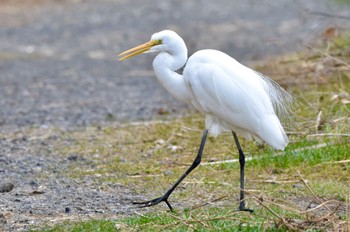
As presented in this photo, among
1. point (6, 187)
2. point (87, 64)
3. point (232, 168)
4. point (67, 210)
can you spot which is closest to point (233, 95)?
point (232, 168)

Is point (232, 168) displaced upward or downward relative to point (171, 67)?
downward

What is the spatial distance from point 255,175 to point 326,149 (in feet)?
2.39

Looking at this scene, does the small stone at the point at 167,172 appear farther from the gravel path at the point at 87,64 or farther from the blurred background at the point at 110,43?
the blurred background at the point at 110,43

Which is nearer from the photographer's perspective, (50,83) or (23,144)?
(23,144)

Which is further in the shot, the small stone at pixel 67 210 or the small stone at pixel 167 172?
the small stone at pixel 167 172

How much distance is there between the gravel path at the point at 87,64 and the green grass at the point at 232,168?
0.36 meters

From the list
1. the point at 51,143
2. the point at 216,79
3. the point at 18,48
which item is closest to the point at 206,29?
the point at 18,48

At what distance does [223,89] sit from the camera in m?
5.90

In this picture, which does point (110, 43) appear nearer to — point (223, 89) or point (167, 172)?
point (167, 172)

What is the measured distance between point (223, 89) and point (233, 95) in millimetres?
78

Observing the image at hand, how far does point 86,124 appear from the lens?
31.0 ft

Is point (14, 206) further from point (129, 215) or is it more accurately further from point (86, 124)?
point (86, 124)

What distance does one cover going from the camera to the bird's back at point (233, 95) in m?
5.89

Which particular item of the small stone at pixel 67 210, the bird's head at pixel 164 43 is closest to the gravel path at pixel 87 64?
the small stone at pixel 67 210
